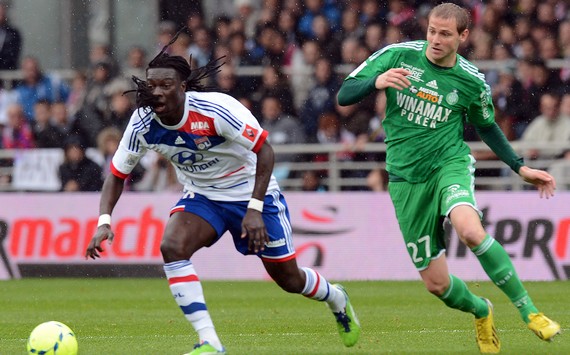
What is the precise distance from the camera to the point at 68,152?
1719 cm

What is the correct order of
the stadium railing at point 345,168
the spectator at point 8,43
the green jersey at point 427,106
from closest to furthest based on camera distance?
the green jersey at point 427,106, the stadium railing at point 345,168, the spectator at point 8,43

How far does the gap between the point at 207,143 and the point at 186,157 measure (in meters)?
0.19

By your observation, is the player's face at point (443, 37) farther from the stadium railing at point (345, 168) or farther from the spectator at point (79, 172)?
the spectator at point (79, 172)

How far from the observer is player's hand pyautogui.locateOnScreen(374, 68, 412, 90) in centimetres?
765

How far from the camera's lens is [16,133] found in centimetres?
1822

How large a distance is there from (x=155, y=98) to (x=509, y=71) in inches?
379

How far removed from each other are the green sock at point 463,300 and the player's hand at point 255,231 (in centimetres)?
156

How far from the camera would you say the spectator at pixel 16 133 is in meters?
18.2

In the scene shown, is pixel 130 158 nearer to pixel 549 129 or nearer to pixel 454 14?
pixel 454 14

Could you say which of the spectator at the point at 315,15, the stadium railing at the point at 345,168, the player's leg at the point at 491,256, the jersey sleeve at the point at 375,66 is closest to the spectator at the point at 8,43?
the spectator at the point at 315,15

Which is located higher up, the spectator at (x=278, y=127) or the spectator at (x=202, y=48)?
the spectator at (x=202, y=48)

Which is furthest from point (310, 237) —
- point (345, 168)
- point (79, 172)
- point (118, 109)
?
point (118, 109)

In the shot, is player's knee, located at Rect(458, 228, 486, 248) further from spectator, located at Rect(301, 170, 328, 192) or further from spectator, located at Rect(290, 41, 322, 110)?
spectator, located at Rect(290, 41, 322, 110)

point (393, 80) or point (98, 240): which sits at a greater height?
point (393, 80)
